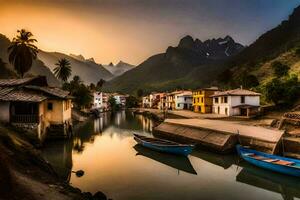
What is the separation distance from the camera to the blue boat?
25767 mm

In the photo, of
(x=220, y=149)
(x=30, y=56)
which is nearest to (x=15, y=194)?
(x=220, y=149)

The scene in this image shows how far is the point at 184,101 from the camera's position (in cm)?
11094

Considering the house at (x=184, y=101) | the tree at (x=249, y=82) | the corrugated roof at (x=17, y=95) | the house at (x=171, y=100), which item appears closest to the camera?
the corrugated roof at (x=17, y=95)

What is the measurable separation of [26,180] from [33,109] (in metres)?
22.4

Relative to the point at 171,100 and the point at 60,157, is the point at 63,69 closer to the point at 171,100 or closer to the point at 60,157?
the point at 171,100

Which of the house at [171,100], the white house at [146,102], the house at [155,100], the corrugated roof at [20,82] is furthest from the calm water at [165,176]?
the white house at [146,102]

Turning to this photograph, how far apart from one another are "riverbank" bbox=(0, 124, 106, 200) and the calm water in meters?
4.25

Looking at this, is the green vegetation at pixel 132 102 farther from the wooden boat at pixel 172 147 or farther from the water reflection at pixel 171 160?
the water reflection at pixel 171 160

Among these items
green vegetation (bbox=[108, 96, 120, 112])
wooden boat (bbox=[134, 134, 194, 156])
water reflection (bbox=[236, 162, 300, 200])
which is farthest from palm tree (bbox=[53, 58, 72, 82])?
water reflection (bbox=[236, 162, 300, 200])

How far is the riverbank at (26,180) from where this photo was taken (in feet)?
46.7

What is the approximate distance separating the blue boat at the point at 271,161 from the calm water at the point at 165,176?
2.05 ft

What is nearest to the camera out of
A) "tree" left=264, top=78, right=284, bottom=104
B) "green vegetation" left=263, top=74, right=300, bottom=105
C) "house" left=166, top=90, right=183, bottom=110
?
"green vegetation" left=263, top=74, right=300, bottom=105

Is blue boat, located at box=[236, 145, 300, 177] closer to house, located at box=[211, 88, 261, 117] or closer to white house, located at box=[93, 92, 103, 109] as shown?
house, located at box=[211, 88, 261, 117]

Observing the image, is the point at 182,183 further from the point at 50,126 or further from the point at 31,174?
the point at 50,126
